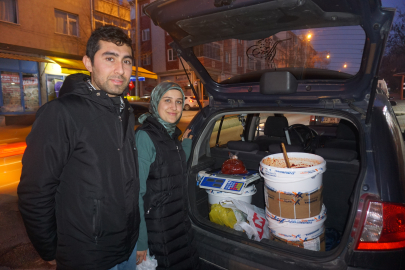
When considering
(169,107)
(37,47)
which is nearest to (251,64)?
(169,107)

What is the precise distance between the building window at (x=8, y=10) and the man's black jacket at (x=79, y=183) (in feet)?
57.8

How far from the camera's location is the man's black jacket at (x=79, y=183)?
4.32 feet

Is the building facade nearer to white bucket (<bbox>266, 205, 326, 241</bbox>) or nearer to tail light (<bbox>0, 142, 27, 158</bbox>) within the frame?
tail light (<bbox>0, 142, 27, 158</bbox>)

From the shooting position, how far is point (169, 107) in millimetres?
2143

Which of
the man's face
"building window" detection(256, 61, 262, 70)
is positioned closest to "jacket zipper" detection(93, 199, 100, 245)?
the man's face

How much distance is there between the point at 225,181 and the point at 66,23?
19.3m

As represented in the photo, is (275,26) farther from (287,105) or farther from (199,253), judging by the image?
(199,253)

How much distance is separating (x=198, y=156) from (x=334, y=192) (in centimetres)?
141

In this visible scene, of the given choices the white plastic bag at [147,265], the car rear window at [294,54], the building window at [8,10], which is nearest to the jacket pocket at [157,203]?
the white plastic bag at [147,265]

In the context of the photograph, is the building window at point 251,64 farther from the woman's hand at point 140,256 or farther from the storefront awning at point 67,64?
the storefront awning at point 67,64

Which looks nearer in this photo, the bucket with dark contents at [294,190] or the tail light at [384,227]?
the tail light at [384,227]

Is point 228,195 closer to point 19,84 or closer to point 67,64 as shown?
point 67,64

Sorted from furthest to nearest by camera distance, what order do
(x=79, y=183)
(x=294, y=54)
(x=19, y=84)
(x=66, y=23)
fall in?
(x=66, y=23)
(x=19, y=84)
(x=294, y=54)
(x=79, y=183)

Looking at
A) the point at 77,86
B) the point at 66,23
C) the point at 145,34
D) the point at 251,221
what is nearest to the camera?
the point at 77,86
